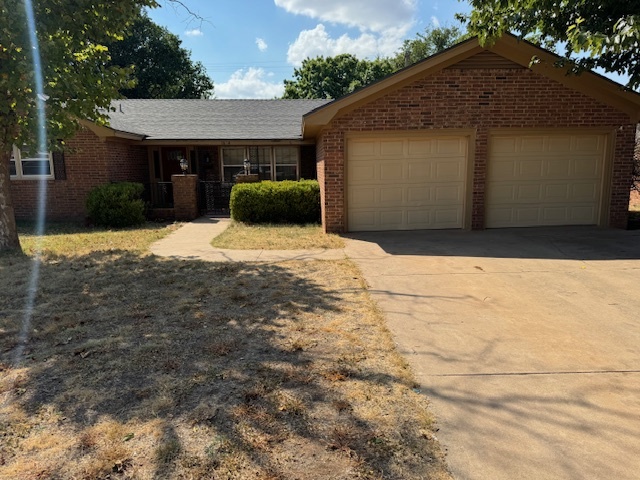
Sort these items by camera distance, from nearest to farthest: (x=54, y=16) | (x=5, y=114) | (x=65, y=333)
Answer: (x=65, y=333) → (x=54, y=16) → (x=5, y=114)

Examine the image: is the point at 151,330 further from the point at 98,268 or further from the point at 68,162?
the point at 68,162

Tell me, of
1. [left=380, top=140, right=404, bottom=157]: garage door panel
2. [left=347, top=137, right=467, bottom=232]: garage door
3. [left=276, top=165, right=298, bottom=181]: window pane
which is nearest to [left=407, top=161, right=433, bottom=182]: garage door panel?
[left=347, top=137, right=467, bottom=232]: garage door

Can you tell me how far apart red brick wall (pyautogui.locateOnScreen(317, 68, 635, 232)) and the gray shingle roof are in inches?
184

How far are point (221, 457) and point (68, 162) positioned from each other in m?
12.7

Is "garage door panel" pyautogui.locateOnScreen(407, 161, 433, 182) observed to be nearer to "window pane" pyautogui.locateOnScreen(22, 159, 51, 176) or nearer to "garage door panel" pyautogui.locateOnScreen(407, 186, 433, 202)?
"garage door panel" pyautogui.locateOnScreen(407, 186, 433, 202)

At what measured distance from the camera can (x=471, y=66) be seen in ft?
30.4

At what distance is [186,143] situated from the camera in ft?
45.3

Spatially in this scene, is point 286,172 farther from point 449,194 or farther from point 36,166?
point 36,166

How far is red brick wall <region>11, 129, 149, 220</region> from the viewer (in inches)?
490

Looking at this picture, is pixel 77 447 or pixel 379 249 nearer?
pixel 77 447

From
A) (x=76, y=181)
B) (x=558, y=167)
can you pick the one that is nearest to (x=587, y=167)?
(x=558, y=167)

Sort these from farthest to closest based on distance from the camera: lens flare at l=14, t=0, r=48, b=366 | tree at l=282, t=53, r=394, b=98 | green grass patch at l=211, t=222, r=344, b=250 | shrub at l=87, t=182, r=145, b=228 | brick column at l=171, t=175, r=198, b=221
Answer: tree at l=282, t=53, r=394, b=98, brick column at l=171, t=175, r=198, b=221, shrub at l=87, t=182, r=145, b=228, green grass patch at l=211, t=222, r=344, b=250, lens flare at l=14, t=0, r=48, b=366

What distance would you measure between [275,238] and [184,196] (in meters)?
4.86

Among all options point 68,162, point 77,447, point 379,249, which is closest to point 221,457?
point 77,447
